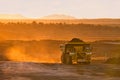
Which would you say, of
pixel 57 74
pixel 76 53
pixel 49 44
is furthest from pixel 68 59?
pixel 49 44

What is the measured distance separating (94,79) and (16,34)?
73107mm

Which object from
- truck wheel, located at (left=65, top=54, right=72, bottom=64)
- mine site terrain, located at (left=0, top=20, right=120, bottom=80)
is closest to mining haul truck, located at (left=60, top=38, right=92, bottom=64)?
truck wheel, located at (left=65, top=54, right=72, bottom=64)

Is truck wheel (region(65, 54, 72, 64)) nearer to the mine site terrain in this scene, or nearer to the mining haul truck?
the mining haul truck

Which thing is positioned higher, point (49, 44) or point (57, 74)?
point (57, 74)

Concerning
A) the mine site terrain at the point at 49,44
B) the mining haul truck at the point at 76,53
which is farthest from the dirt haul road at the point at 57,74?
the mining haul truck at the point at 76,53

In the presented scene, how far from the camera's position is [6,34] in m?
93.8

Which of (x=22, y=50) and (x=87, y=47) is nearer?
(x=87, y=47)

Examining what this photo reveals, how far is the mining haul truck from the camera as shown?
133 ft

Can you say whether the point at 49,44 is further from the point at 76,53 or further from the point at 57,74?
the point at 57,74

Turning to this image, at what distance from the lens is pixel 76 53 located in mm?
40781

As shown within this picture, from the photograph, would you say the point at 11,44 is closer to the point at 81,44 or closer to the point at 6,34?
the point at 6,34

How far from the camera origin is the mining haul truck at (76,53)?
40.6 metres

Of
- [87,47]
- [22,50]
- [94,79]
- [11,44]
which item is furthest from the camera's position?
[11,44]

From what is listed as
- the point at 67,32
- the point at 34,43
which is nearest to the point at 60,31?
the point at 67,32
